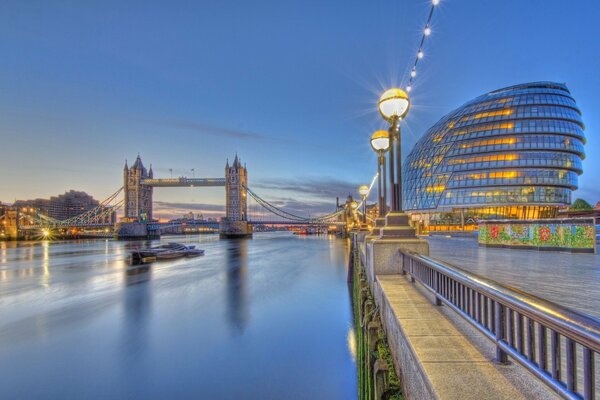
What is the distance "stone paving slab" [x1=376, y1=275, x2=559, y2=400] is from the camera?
2340mm

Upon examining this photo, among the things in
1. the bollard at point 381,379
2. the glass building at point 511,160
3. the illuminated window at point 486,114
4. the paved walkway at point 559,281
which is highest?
the illuminated window at point 486,114

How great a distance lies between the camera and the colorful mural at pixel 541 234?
42.3 ft

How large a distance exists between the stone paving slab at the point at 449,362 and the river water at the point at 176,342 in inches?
227

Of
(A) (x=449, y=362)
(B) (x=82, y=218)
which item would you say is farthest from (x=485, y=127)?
(B) (x=82, y=218)

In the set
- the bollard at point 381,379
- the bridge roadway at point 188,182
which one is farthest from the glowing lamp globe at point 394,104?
the bridge roadway at point 188,182

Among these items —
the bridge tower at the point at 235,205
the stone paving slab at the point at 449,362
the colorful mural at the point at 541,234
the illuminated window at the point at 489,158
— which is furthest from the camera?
the bridge tower at the point at 235,205

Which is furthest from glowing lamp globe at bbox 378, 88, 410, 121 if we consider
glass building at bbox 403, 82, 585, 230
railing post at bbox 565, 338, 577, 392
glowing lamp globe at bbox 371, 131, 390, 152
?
glass building at bbox 403, 82, 585, 230

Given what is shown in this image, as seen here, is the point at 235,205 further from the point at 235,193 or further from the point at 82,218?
the point at 82,218

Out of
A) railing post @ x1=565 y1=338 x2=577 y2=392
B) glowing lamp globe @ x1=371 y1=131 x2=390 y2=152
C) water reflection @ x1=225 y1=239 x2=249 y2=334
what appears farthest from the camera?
water reflection @ x1=225 y1=239 x2=249 y2=334

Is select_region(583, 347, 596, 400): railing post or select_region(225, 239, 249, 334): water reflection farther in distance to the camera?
select_region(225, 239, 249, 334): water reflection

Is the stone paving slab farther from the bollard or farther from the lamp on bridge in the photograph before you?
the lamp on bridge

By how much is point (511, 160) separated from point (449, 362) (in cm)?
7584

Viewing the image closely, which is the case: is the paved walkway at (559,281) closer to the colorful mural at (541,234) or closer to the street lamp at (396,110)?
the street lamp at (396,110)

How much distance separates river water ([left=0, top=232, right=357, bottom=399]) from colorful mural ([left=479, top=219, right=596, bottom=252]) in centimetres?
870
